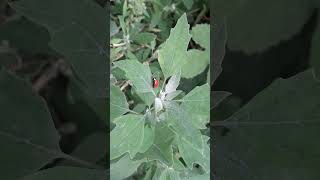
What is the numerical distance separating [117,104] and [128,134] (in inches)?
2.4

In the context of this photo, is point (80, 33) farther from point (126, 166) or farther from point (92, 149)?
point (92, 149)

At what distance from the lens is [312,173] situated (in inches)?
34.7

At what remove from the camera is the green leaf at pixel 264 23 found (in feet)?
3.50

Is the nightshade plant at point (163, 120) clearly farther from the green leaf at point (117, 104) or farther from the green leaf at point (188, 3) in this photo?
the green leaf at point (188, 3)

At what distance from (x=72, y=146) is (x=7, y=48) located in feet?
0.81

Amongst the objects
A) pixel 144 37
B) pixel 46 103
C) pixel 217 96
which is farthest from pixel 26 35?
pixel 217 96

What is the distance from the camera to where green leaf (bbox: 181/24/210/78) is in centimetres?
85

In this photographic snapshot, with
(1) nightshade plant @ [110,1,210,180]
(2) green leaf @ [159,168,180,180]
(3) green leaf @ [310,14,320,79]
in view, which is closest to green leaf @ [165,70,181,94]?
(1) nightshade plant @ [110,1,210,180]

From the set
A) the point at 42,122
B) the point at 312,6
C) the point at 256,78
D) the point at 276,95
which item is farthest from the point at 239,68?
the point at 42,122

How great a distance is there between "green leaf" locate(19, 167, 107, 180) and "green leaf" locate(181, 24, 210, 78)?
0.19 m

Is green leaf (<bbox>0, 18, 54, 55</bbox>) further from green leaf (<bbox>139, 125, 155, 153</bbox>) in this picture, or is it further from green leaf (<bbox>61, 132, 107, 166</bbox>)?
green leaf (<bbox>139, 125, 155, 153</bbox>)

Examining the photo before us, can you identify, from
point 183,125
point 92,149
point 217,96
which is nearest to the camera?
point 183,125

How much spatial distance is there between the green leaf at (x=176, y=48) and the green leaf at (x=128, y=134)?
76 millimetres

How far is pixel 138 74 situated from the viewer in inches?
27.5
